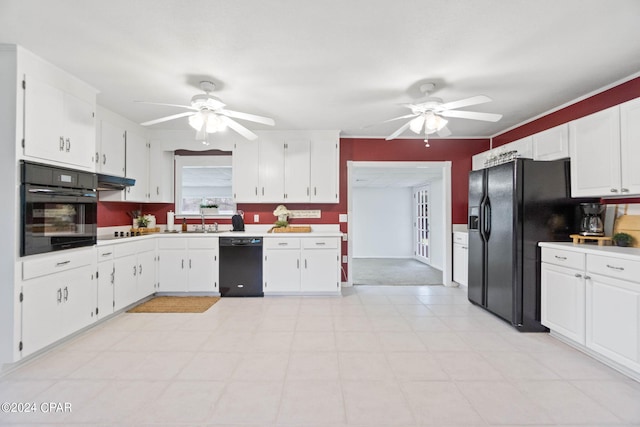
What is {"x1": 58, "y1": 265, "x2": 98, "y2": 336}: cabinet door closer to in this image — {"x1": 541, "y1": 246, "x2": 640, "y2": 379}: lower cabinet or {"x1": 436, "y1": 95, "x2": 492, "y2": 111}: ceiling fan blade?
{"x1": 436, "y1": 95, "x2": 492, "y2": 111}: ceiling fan blade

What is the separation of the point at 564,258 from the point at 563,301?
0.38 metres

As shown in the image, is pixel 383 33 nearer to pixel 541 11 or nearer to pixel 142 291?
pixel 541 11

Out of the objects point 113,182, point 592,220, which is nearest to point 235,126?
point 113,182

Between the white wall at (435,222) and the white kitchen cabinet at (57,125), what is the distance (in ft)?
20.8

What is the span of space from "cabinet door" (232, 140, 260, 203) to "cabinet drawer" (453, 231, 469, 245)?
123 inches

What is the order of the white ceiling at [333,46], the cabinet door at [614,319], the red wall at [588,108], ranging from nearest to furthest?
the white ceiling at [333,46] < the cabinet door at [614,319] < the red wall at [588,108]

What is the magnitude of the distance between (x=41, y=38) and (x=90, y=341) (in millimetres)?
2483

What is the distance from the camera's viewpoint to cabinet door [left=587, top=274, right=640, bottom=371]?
1981 millimetres

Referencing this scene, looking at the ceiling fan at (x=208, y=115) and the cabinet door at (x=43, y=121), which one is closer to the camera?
the cabinet door at (x=43, y=121)

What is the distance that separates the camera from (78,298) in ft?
8.71

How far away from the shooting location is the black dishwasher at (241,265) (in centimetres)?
404

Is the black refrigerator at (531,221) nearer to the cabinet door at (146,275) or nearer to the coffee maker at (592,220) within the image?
the coffee maker at (592,220)

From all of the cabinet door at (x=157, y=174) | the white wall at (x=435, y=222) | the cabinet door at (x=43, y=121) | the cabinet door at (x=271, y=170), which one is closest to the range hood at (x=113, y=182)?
the cabinet door at (x=157, y=174)

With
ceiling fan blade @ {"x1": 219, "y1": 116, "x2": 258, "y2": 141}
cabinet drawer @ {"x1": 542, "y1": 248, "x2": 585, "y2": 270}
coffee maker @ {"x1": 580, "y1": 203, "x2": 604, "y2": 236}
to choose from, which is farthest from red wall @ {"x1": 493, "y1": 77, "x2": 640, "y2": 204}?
→ ceiling fan blade @ {"x1": 219, "y1": 116, "x2": 258, "y2": 141}
